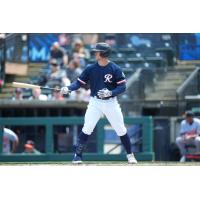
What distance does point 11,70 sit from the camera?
19375 millimetres

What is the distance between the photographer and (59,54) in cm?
1847

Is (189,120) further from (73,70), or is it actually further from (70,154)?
(73,70)

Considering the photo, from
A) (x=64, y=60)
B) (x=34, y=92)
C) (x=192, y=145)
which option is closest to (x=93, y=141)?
(x=192, y=145)

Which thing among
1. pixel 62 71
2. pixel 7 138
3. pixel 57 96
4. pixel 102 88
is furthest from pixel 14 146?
pixel 102 88

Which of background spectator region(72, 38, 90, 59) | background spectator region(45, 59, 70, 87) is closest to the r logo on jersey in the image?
background spectator region(45, 59, 70, 87)

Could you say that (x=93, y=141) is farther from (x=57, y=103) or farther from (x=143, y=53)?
(x=143, y=53)

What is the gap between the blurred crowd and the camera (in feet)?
54.1

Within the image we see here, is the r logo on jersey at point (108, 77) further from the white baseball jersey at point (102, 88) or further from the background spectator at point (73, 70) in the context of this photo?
the background spectator at point (73, 70)

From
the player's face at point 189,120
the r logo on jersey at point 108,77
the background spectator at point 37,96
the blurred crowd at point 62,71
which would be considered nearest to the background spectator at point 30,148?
the blurred crowd at point 62,71

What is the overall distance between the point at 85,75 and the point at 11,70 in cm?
996

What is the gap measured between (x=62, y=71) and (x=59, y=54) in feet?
3.70

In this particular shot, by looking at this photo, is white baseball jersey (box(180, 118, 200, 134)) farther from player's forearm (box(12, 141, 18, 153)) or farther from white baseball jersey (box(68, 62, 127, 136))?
white baseball jersey (box(68, 62, 127, 136))

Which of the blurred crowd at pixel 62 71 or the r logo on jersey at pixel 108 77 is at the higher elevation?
the blurred crowd at pixel 62 71

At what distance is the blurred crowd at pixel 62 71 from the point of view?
16484 mm
